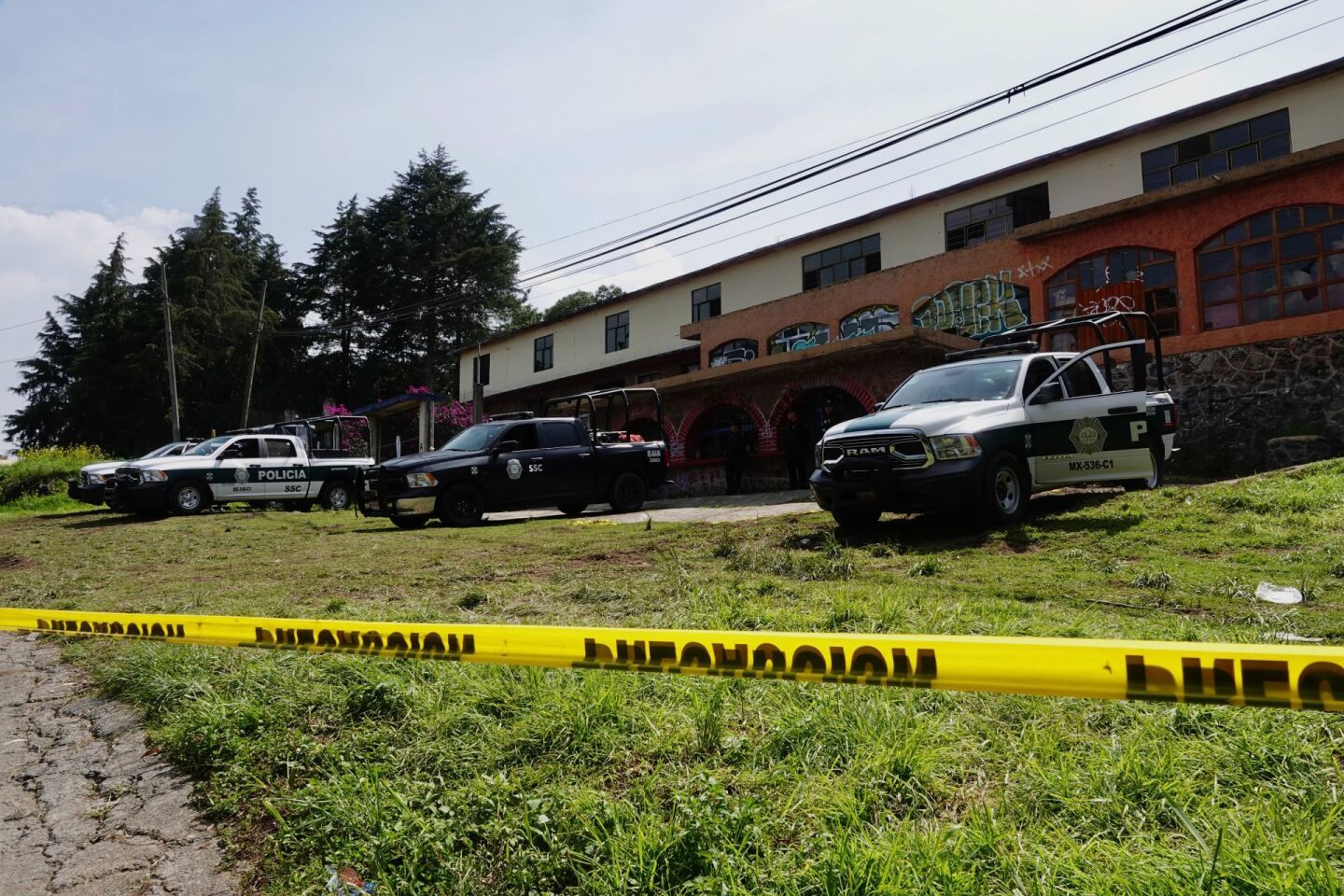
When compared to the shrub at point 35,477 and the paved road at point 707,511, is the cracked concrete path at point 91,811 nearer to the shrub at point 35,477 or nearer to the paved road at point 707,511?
the paved road at point 707,511

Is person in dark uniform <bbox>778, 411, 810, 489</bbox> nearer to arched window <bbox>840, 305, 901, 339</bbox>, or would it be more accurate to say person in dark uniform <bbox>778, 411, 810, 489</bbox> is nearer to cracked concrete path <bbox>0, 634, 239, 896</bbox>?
arched window <bbox>840, 305, 901, 339</bbox>

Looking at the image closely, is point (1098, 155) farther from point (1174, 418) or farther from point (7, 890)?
point (7, 890)

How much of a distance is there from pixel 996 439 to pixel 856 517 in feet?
5.43

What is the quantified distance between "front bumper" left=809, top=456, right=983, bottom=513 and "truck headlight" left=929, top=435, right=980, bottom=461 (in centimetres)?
6

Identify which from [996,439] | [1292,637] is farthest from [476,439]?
[1292,637]

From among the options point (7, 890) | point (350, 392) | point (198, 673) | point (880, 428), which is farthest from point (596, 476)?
point (350, 392)

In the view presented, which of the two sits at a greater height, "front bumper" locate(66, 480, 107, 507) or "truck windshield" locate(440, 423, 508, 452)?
"truck windshield" locate(440, 423, 508, 452)

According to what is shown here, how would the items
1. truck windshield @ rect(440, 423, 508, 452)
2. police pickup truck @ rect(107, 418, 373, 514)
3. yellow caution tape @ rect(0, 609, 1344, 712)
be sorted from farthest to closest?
1. police pickup truck @ rect(107, 418, 373, 514)
2. truck windshield @ rect(440, 423, 508, 452)
3. yellow caution tape @ rect(0, 609, 1344, 712)

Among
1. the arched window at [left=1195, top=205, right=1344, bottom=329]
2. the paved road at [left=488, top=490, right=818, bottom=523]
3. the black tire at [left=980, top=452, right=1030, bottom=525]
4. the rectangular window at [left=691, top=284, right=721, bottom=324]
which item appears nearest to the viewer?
the black tire at [left=980, top=452, right=1030, bottom=525]

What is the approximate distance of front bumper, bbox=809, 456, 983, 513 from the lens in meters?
8.02

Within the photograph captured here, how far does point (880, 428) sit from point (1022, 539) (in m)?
1.70

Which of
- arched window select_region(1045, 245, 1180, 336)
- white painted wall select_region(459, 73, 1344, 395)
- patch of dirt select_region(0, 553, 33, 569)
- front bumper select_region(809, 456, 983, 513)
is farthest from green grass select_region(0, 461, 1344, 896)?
white painted wall select_region(459, 73, 1344, 395)

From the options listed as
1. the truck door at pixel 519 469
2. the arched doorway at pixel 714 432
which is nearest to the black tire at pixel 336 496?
the truck door at pixel 519 469

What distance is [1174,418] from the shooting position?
9781mm
